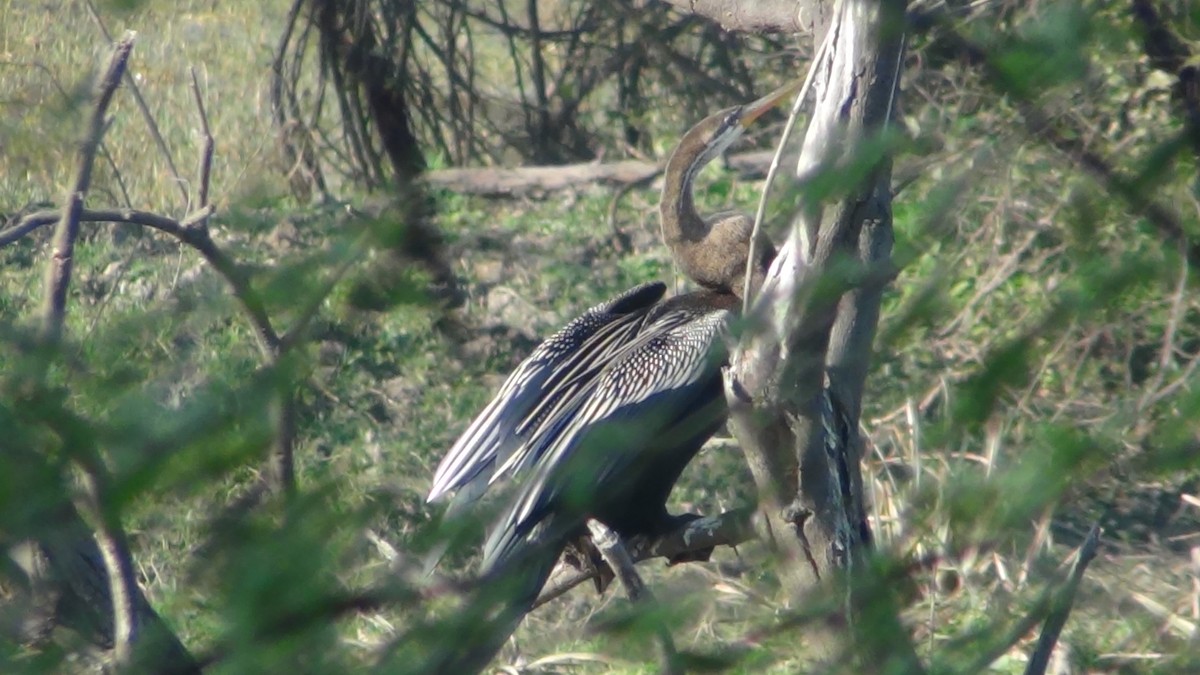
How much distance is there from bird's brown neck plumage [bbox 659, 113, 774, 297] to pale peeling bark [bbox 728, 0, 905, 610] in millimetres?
828

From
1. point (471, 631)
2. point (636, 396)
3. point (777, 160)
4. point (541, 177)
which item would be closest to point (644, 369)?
point (636, 396)

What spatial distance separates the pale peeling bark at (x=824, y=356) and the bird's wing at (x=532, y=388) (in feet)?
1.95

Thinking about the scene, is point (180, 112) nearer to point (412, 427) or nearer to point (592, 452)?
point (412, 427)

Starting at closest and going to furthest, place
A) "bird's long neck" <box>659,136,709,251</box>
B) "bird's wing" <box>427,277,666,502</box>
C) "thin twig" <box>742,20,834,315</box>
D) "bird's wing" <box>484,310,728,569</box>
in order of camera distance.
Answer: "bird's wing" <box>484,310,728,569</box>
"thin twig" <box>742,20,834,315</box>
"bird's wing" <box>427,277,666,502</box>
"bird's long neck" <box>659,136,709,251</box>

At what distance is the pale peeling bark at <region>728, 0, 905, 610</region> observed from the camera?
1.95 metres

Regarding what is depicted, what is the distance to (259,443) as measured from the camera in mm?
1041

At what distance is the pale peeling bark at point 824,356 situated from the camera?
1952mm

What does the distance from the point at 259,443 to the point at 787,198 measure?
1.52ft

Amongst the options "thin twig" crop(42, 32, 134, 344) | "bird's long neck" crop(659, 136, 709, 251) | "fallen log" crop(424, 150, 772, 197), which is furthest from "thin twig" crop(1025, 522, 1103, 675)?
"fallen log" crop(424, 150, 772, 197)

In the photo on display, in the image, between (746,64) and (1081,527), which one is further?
(746,64)

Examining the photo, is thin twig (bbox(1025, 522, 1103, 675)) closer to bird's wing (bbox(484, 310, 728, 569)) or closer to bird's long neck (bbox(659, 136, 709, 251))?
bird's wing (bbox(484, 310, 728, 569))

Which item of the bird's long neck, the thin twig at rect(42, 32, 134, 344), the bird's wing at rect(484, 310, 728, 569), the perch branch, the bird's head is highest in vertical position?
the thin twig at rect(42, 32, 134, 344)

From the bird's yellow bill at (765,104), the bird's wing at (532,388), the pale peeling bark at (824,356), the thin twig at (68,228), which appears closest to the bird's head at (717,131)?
the bird's yellow bill at (765,104)

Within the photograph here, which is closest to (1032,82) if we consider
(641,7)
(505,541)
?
(505,541)
